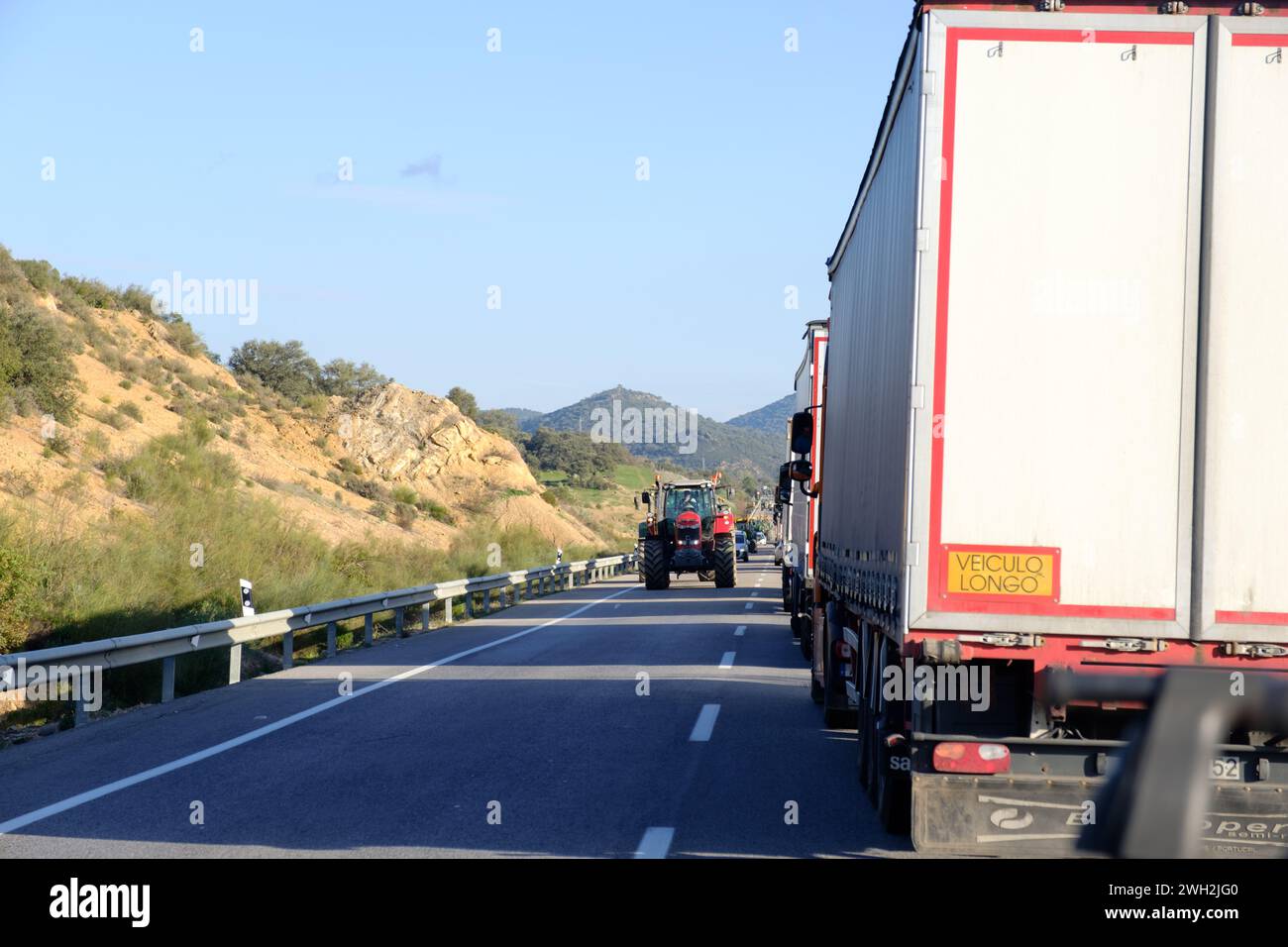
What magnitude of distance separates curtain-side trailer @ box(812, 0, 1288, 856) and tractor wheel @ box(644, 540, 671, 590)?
28339 mm

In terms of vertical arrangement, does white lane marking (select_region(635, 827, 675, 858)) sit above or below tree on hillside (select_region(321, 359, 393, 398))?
below

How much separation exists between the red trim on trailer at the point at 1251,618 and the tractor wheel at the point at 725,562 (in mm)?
30273

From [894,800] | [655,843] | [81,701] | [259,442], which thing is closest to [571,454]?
[259,442]

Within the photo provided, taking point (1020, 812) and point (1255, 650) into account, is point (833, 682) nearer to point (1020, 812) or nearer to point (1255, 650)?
point (1020, 812)

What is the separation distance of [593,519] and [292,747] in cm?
8727

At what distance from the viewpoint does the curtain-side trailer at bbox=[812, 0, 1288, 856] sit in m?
6.20

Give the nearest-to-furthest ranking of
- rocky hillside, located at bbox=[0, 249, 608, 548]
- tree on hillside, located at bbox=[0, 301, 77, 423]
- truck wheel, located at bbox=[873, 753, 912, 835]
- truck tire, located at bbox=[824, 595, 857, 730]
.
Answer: truck wheel, located at bbox=[873, 753, 912, 835], truck tire, located at bbox=[824, 595, 857, 730], rocky hillside, located at bbox=[0, 249, 608, 548], tree on hillside, located at bbox=[0, 301, 77, 423]

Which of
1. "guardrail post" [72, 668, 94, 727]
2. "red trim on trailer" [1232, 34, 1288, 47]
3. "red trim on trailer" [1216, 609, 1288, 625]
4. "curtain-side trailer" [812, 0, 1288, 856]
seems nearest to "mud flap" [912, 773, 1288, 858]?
"curtain-side trailer" [812, 0, 1288, 856]

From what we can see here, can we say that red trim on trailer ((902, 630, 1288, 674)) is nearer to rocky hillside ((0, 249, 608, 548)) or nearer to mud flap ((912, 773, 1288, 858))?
mud flap ((912, 773, 1288, 858))

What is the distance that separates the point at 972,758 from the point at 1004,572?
94cm

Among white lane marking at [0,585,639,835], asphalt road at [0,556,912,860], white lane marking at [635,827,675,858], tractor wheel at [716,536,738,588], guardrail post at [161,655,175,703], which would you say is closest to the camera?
white lane marking at [635,827,675,858]

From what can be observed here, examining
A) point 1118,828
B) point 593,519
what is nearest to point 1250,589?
point 1118,828

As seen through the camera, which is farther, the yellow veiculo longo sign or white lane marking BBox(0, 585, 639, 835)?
→ white lane marking BBox(0, 585, 639, 835)
